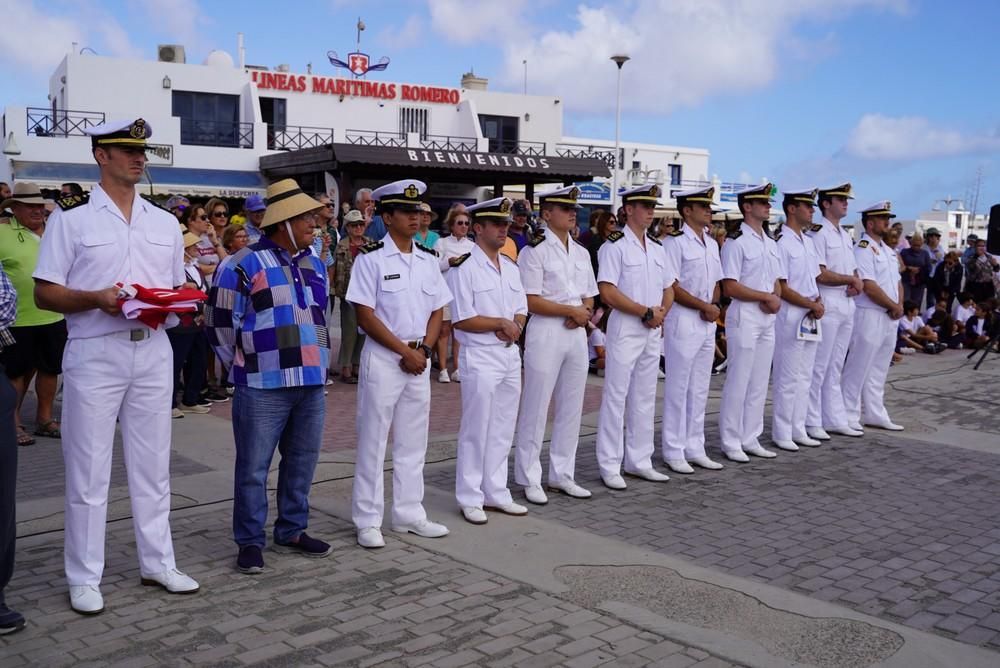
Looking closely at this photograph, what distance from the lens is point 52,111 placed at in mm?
29266

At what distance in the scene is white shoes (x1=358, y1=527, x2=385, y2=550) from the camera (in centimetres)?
564

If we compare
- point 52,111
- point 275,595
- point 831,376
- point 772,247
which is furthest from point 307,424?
point 52,111

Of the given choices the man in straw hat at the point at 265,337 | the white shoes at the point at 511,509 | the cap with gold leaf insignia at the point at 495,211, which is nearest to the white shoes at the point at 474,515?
the white shoes at the point at 511,509

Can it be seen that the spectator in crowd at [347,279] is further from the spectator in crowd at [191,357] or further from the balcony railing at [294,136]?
the balcony railing at [294,136]

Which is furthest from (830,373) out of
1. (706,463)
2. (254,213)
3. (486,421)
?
(254,213)

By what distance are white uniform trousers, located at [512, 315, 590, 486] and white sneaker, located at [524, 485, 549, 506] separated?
4 centimetres

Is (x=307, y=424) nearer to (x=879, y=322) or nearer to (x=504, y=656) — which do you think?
(x=504, y=656)

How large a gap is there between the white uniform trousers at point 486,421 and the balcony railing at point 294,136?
2890 cm

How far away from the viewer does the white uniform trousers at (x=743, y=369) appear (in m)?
8.32

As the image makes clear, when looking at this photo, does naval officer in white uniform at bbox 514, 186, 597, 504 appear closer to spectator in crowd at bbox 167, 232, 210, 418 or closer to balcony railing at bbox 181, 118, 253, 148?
spectator in crowd at bbox 167, 232, 210, 418

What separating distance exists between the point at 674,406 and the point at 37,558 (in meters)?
4.84

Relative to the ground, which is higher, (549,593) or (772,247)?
(772,247)

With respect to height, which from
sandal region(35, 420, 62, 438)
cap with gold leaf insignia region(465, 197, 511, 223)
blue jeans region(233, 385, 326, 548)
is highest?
cap with gold leaf insignia region(465, 197, 511, 223)

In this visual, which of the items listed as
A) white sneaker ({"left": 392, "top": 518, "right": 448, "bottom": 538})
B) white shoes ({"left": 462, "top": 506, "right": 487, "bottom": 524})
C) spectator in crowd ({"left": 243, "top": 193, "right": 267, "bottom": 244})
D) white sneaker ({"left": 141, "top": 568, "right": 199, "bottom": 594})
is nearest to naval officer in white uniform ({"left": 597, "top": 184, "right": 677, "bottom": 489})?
white shoes ({"left": 462, "top": 506, "right": 487, "bottom": 524})
